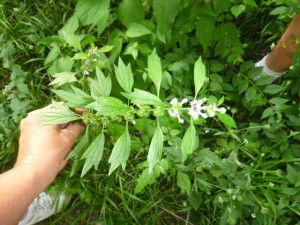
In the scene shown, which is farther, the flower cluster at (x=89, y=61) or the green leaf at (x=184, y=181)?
the green leaf at (x=184, y=181)

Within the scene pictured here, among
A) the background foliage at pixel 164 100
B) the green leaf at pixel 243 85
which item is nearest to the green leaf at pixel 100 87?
the background foliage at pixel 164 100

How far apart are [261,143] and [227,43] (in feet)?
2.18

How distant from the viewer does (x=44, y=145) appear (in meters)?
1.53

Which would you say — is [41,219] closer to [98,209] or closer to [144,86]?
[98,209]

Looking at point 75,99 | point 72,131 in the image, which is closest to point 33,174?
point 72,131

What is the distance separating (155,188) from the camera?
2.15 meters

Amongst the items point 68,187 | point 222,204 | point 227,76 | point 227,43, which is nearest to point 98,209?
point 68,187

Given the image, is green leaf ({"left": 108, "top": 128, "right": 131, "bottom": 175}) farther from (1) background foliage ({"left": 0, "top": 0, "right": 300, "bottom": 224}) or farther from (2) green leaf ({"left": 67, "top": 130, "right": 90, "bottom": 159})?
(2) green leaf ({"left": 67, "top": 130, "right": 90, "bottom": 159})

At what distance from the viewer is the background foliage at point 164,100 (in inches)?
55.6

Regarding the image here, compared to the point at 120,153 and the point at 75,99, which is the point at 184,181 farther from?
the point at 75,99

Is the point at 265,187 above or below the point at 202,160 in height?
below

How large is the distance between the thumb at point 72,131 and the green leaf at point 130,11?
0.58 meters

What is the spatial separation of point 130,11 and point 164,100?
0.56 meters

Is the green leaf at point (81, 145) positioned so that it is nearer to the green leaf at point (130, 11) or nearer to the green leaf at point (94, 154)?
the green leaf at point (94, 154)
